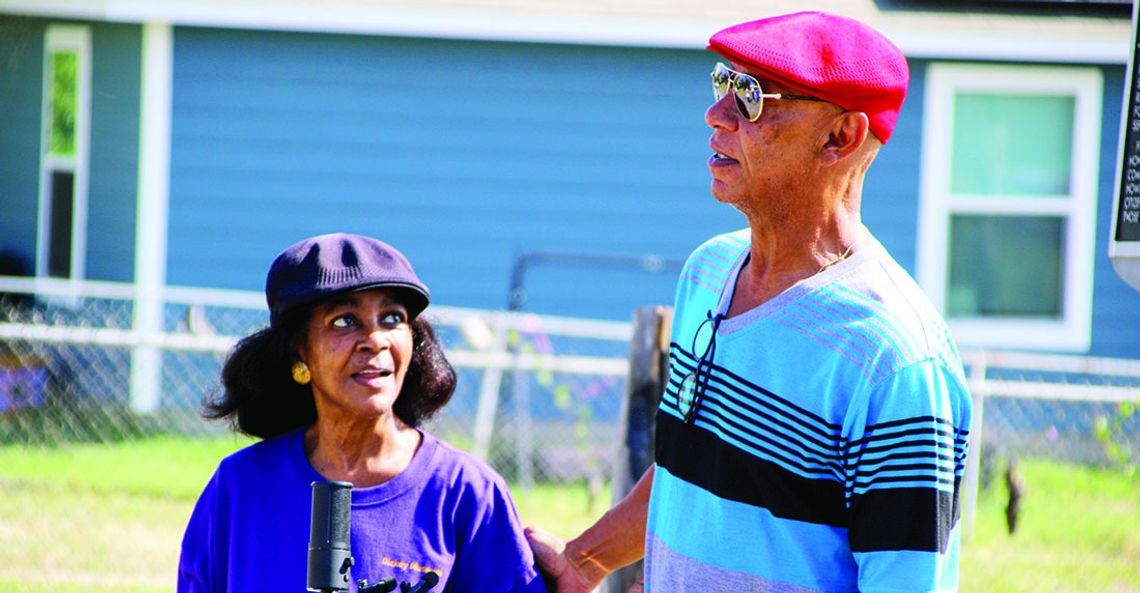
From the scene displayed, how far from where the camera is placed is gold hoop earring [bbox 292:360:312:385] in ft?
9.29

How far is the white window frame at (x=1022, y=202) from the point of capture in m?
9.42

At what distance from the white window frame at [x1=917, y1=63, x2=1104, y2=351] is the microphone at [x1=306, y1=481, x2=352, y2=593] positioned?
7797 mm

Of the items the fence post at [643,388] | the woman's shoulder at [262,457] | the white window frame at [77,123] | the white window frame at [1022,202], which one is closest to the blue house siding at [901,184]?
the white window frame at [1022,202]

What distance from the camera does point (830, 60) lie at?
7.10 ft

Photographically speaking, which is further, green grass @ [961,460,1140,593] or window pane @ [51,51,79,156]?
window pane @ [51,51,79,156]

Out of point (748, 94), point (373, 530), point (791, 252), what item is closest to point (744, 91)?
point (748, 94)

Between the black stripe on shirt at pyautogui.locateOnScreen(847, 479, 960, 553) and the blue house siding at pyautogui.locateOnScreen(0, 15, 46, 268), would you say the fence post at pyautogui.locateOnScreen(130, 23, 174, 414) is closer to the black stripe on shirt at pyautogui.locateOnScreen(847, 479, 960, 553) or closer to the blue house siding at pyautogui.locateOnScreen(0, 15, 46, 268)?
the blue house siding at pyautogui.locateOnScreen(0, 15, 46, 268)

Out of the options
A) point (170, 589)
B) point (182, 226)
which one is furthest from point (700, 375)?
point (182, 226)

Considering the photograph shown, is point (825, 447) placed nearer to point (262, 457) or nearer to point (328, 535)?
point (328, 535)

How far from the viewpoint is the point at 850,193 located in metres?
2.27

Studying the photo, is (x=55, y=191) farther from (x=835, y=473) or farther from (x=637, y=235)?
(x=835, y=473)

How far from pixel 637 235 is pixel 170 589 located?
15.6 ft

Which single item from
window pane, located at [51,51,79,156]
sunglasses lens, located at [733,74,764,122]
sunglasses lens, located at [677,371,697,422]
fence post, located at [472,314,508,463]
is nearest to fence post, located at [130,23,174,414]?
window pane, located at [51,51,79,156]

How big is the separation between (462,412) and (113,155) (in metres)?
3.51
